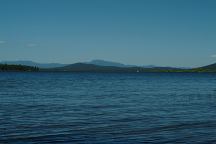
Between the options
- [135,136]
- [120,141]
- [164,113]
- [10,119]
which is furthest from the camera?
[164,113]

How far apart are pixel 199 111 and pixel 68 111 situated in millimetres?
10883

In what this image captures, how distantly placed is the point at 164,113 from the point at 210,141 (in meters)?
12.4

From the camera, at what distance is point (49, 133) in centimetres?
2328

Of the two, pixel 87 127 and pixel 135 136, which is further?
pixel 87 127

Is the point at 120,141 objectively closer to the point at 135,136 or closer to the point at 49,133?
the point at 135,136

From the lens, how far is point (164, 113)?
112 ft

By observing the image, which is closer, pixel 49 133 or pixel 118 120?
pixel 49 133

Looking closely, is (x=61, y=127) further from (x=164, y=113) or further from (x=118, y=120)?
(x=164, y=113)

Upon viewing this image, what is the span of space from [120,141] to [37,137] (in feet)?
13.9

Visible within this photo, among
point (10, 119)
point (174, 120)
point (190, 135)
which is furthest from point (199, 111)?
point (10, 119)

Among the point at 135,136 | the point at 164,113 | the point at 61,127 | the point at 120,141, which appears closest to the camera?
the point at 120,141

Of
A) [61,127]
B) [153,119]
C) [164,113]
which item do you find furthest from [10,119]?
[164,113]

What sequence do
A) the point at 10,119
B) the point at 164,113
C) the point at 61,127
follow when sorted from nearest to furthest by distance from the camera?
the point at 61,127 < the point at 10,119 < the point at 164,113

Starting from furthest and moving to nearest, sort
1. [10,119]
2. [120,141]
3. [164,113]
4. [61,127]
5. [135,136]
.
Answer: [164,113] < [10,119] < [61,127] < [135,136] < [120,141]
